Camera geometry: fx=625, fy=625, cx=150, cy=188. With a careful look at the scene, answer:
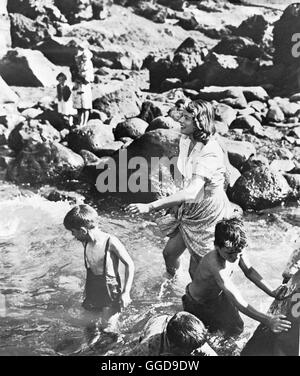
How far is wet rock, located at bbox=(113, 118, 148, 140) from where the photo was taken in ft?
18.0

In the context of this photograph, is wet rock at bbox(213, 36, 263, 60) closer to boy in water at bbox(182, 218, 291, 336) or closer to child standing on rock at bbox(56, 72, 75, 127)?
child standing on rock at bbox(56, 72, 75, 127)

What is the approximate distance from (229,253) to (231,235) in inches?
4.9

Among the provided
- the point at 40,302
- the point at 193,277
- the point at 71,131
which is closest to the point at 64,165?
the point at 71,131

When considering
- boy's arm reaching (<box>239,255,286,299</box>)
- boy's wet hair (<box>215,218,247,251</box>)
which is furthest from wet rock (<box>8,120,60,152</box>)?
boy's arm reaching (<box>239,255,286,299</box>)

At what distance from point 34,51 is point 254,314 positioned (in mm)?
2937

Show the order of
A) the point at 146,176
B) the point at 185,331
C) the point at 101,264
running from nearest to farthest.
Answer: the point at 185,331, the point at 101,264, the point at 146,176

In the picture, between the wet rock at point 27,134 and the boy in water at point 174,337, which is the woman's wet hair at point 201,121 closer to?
the boy in water at point 174,337

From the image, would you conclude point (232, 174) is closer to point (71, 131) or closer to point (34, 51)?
point (71, 131)

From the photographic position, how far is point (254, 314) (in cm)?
418

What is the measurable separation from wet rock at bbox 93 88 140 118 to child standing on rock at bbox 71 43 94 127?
12cm

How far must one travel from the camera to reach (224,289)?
13.6ft

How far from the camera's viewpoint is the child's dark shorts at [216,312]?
4.30 metres

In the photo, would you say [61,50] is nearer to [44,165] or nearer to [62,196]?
[44,165]

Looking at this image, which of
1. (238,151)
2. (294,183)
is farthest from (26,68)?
(294,183)
